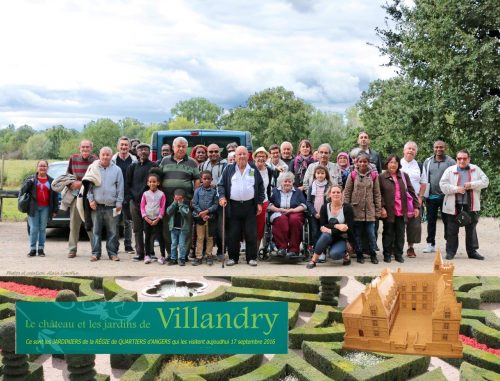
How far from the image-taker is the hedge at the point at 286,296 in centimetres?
768

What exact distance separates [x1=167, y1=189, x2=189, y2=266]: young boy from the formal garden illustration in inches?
24.0

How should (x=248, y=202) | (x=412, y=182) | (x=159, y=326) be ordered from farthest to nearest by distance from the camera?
1. (x=412, y=182)
2. (x=248, y=202)
3. (x=159, y=326)

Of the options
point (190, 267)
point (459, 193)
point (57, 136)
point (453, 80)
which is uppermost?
point (57, 136)

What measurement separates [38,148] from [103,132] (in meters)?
7.36

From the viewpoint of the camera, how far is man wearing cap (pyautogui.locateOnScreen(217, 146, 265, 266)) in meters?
8.23

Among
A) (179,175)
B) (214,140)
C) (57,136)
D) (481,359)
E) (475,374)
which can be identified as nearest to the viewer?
(475,374)

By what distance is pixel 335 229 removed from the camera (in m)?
8.23

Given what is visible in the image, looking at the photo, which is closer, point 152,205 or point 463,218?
point 152,205

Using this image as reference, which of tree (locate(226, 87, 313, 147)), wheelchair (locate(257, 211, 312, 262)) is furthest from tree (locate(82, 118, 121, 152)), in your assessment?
wheelchair (locate(257, 211, 312, 262))

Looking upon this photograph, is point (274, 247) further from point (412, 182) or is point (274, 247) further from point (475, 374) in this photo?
point (475, 374)

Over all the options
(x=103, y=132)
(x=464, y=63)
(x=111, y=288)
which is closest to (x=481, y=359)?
(x=111, y=288)

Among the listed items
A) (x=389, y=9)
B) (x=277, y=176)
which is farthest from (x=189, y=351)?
(x=389, y=9)

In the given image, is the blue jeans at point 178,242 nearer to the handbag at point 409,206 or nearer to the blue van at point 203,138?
the handbag at point 409,206

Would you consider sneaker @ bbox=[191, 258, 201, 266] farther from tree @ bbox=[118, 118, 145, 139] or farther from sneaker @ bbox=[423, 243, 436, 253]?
tree @ bbox=[118, 118, 145, 139]
